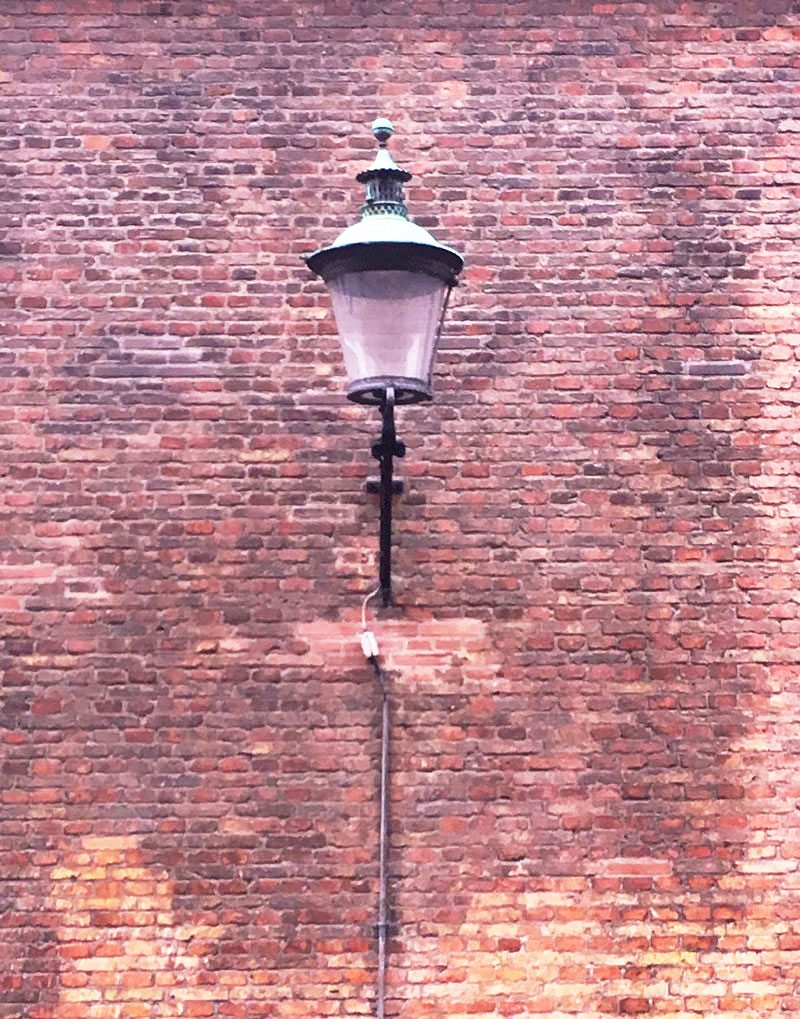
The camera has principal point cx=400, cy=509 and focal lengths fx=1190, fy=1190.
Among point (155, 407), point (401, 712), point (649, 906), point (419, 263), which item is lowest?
point (649, 906)

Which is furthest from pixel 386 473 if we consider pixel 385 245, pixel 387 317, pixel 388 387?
pixel 385 245

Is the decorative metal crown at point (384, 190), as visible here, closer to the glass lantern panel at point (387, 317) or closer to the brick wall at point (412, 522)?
the glass lantern panel at point (387, 317)

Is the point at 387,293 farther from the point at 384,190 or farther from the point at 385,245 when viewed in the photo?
the point at 384,190

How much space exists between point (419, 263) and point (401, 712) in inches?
70.4

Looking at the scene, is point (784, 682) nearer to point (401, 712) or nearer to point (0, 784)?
point (401, 712)

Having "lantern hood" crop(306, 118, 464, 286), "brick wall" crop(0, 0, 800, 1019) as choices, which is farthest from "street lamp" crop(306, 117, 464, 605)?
"brick wall" crop(0, 0, 800, 1019)

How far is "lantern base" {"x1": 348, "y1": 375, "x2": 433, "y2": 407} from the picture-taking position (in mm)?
3996

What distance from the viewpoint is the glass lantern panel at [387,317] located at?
3959 mm

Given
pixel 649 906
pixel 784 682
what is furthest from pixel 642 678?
pixel 649 906

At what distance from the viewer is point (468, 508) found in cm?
485

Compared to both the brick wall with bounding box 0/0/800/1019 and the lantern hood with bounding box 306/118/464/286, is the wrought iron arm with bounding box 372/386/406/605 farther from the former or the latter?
the lantern hood with bounding box 306/118/464/286

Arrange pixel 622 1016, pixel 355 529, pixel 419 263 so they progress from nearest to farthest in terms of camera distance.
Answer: pixel 419 263 < pixel 622 1016 < pixel 355 529

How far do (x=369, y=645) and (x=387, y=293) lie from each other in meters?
1.47

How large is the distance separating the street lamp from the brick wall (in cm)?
88
